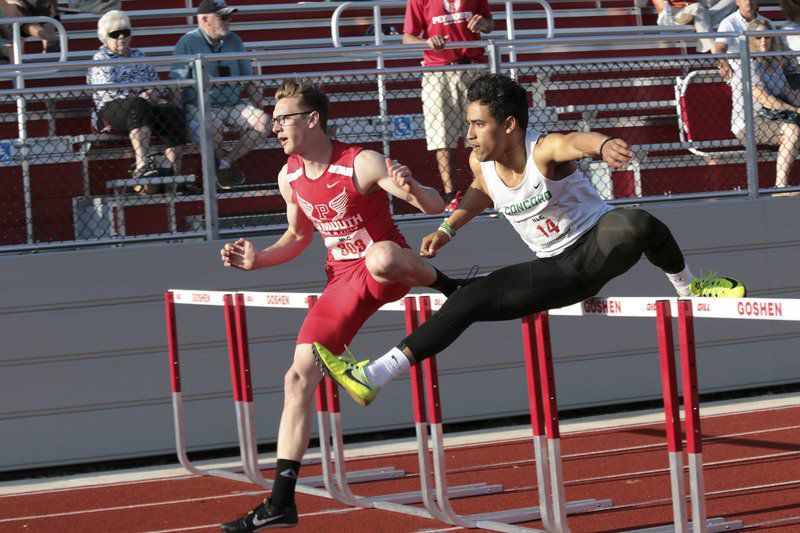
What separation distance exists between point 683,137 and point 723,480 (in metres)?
4.03

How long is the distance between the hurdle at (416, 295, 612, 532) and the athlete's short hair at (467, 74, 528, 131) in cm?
87

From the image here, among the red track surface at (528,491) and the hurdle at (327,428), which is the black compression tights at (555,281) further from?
the red track surface at (528,491)

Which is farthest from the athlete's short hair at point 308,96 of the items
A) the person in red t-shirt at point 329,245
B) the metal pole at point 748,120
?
the metal pole at point 748,120

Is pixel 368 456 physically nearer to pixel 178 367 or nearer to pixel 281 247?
pixel 178 367

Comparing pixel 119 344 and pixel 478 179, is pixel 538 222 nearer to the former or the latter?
pixel 478 179

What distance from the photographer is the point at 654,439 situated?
816 cm

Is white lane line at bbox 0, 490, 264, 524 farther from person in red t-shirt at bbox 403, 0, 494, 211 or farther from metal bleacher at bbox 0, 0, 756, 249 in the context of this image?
person in red t-shirt at bbox 403, 0, 494, 211

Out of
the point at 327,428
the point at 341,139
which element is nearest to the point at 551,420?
the point at 327,428

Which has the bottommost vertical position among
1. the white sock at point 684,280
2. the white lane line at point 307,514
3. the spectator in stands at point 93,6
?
the white lane line at point 307,514

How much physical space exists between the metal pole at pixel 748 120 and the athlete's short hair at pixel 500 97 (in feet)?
13.9

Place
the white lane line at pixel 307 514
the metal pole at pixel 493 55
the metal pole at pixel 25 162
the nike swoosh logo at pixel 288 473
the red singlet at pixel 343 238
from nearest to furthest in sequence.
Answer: the nike swoosh logo at pixel 288 473 < the red singlet at pixel 343 238 < the white lane line at pixel 307 514 < the metal pole at pixel 25 162 < the metal pole at pixel 493 55

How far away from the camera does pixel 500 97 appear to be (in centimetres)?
535

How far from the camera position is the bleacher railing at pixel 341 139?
8164 millimetres

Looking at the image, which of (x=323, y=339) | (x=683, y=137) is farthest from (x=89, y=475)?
(x=683, y=137)
